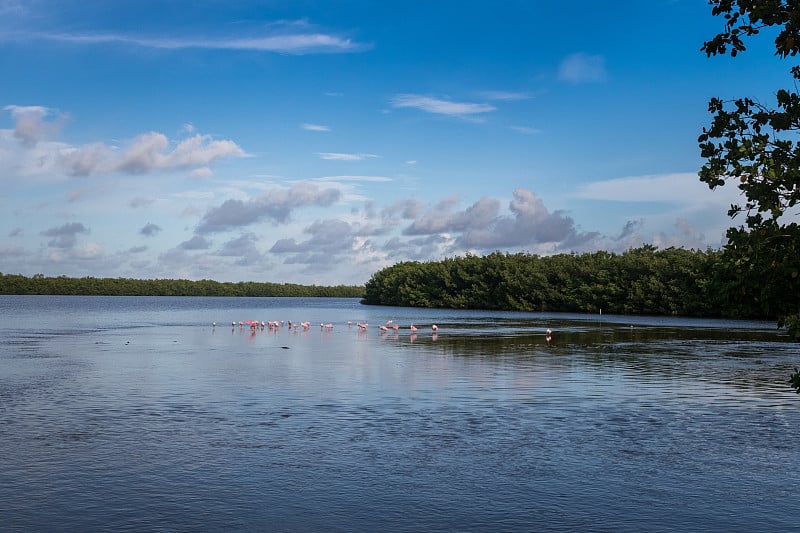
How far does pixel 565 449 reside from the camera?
17719 mm

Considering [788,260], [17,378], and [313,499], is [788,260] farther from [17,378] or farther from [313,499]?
[17,378]

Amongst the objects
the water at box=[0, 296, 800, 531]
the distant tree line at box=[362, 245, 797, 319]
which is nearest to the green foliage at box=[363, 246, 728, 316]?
the distant tree line at box=[362, 245, 797, 319]

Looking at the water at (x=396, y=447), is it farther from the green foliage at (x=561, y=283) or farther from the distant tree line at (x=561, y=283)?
the green foliage at (x=561, y=283)

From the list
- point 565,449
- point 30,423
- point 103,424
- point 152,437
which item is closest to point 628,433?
point 565,449

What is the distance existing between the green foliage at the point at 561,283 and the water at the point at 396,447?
59167 mm

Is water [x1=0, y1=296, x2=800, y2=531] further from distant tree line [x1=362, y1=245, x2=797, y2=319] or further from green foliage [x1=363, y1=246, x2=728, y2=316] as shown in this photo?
green foliage [x1=363, y1=246, x2=728, y2=316]

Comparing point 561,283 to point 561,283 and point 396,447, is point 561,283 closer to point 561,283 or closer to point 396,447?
point 561,283

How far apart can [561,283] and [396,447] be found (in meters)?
118

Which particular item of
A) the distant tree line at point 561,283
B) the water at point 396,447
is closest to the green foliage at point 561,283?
the distant tree line at point 561,283

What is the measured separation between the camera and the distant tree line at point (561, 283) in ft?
349

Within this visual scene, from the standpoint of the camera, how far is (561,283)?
132375 millimetres

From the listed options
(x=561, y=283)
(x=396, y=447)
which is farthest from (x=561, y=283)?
(x=396, y=447)

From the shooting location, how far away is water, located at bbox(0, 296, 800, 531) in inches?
510

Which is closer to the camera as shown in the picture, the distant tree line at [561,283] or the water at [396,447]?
the water at [396,447]
